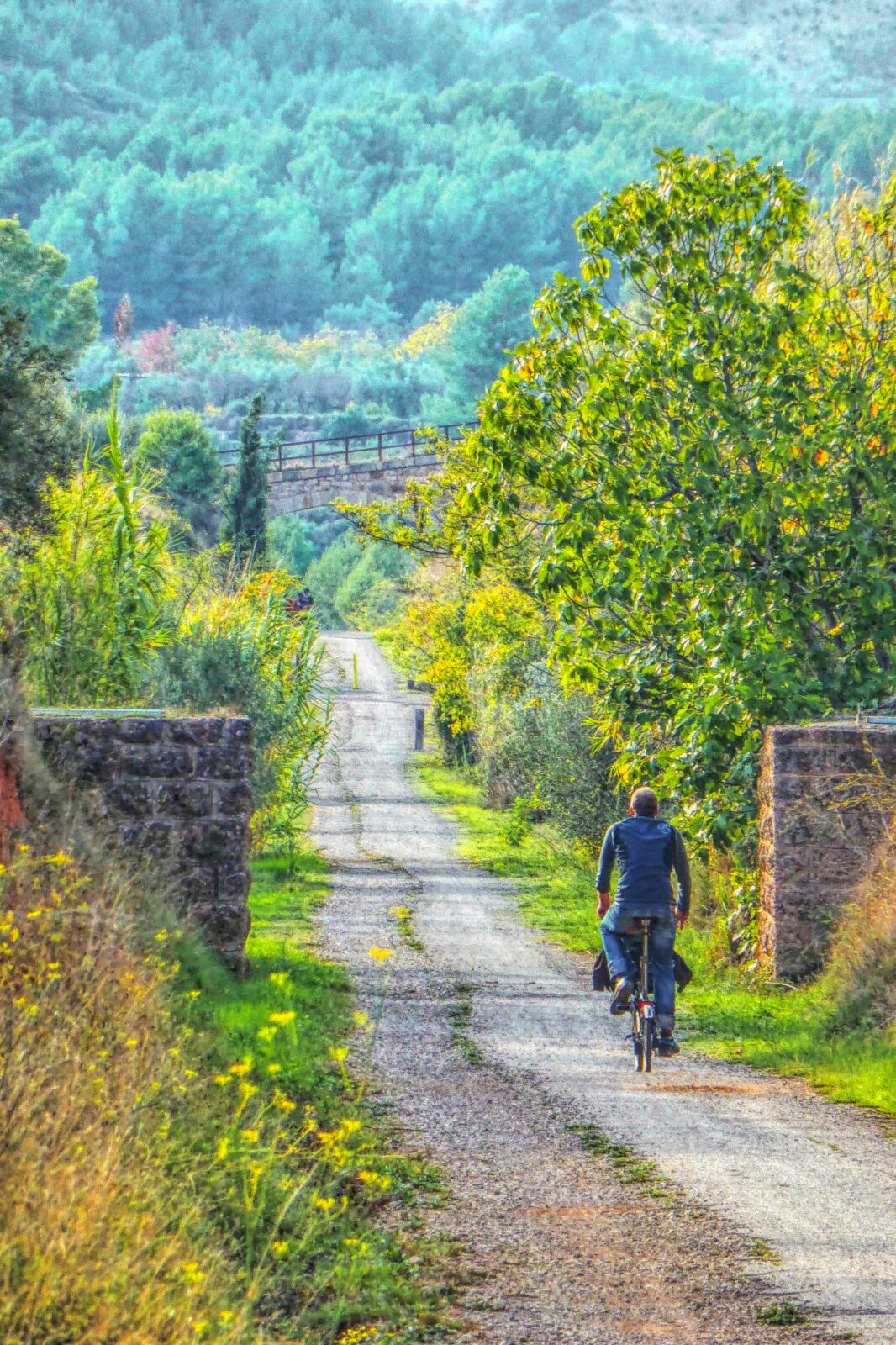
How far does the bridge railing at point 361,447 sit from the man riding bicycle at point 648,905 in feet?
57.3

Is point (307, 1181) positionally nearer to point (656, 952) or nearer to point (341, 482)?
point (656, 952)

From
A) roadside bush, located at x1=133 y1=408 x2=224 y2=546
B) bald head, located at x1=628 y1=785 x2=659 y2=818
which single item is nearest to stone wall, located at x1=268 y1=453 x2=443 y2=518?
roadside bush, located at x1=133 y1=408 x2=224 y2=546

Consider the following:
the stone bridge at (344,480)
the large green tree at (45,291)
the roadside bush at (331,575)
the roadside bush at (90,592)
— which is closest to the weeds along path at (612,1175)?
the roadside bush at (90,592)

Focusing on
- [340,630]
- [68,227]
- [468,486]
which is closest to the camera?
[468,486]

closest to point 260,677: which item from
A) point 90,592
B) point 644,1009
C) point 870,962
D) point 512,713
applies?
point 90,592

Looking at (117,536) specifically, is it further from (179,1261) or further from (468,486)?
(179,1261)

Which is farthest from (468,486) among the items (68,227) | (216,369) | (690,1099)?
(68,227)

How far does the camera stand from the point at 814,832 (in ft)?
46.7

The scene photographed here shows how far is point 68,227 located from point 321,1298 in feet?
648

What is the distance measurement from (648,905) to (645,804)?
2.35 ft

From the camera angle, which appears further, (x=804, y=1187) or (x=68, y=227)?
(x=68, y=227)

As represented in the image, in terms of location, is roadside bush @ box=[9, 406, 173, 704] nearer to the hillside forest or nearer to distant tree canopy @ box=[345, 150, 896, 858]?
the hillside forest

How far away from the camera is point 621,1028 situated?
12930mm

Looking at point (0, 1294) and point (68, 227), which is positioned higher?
point (68, 227)
